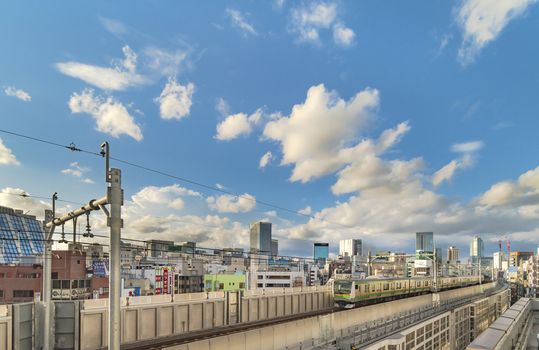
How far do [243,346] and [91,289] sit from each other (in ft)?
216

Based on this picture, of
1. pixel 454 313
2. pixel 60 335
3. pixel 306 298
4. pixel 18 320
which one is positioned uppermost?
pixel 18 320

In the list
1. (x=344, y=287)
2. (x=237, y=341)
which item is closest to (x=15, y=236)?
(x=344, y=287)

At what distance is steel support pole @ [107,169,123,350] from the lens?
37.5 feet

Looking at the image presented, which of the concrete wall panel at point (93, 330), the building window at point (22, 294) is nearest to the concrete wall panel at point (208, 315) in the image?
the concrete wall panel at point (93, 330)

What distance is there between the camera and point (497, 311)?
79562 mm

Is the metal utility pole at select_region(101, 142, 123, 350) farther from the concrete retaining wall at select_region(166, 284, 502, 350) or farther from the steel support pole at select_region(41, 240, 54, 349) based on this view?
the steel support pole at select_region(41, 240, 54, 349)

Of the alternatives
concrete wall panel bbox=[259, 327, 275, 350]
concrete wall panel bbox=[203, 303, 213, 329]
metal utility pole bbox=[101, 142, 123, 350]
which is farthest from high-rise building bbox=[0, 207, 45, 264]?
metal utility pole bbox=[101, 142, 123, 350]

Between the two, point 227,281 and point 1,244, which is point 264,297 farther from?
point 1,244

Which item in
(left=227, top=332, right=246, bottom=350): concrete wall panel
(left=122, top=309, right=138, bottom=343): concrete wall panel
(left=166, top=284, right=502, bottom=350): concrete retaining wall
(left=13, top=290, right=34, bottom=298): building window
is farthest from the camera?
(left=13, top=290, right=34, bottom=298): building window

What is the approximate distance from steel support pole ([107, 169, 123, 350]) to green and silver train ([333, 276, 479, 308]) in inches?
1292

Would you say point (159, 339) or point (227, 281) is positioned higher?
point (159, 339)

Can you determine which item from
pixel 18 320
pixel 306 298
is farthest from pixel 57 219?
pixel 306 298

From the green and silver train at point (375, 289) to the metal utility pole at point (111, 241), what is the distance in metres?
31.6

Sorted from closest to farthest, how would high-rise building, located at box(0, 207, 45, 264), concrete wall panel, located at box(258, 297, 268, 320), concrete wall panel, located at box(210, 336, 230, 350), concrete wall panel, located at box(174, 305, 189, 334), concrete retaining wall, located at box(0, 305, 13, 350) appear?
concrete retaining wall, located at box(0, 305, 13, 350), concrete wall panel, located at box(210, 336, 230, 350), concrete wall panel, located at box(174, 305, 189, 334), concrete wall panel, located at box(258, 297, 268, 320), high-rise building, located at box(0, 207, 45, 264)
